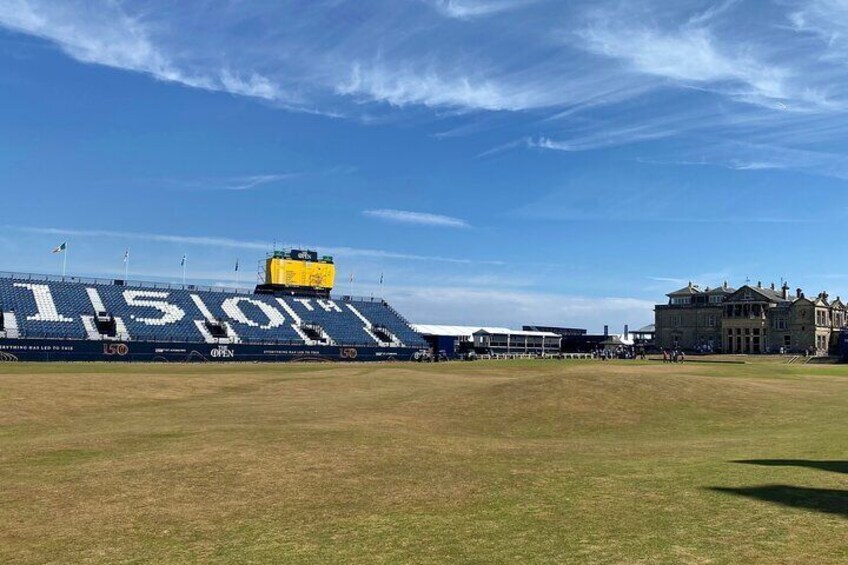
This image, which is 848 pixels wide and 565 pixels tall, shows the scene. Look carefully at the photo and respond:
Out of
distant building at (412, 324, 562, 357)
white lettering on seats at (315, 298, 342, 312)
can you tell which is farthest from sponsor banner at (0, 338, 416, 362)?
distant building at (412, 324, 562, 357)

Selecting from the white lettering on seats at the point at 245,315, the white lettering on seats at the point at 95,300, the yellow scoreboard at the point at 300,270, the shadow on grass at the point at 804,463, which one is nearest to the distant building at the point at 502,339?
the yellow scoreboard at the point at 300,270

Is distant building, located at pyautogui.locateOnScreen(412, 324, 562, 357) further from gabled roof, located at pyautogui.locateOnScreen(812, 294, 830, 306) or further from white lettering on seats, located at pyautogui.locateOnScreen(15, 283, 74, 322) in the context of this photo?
white lettering on seats, located at pyautogui.locateOnScreen(15, 283, 74, 322)

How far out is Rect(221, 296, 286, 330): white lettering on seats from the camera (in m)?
98.3

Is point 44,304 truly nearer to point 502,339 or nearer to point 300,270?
point 300,270

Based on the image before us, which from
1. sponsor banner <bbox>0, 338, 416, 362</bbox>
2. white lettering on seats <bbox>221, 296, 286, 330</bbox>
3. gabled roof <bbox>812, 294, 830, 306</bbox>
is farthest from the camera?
gabled roof <bbox>812, 294, 830, 306</bbox>

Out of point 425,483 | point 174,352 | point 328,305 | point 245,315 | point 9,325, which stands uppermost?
point 328,305

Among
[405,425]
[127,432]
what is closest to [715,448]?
[405,425]

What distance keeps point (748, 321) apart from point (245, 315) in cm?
10235

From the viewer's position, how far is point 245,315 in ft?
329

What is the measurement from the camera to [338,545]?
10.3 metres

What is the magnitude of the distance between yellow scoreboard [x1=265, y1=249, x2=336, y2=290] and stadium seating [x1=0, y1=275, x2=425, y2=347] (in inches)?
237

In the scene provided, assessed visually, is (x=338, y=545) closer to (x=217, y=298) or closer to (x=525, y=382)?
(x=525, y=382)

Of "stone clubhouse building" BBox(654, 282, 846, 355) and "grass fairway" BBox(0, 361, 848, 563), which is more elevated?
"stone clubhouse building" BBox(654, 282, 846, 355)

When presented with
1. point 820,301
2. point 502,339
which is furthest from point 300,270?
point 820,301
